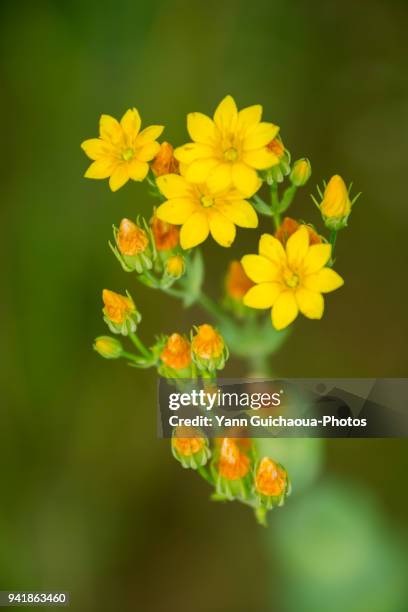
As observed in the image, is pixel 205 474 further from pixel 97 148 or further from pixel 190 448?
pixel 97 148

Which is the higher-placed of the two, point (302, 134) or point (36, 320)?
point (302, 134)

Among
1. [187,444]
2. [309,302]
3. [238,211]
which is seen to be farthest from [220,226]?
[187,444]

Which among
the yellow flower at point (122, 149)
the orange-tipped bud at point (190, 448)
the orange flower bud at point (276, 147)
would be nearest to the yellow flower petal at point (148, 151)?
the yellow flower at point (122, 149)

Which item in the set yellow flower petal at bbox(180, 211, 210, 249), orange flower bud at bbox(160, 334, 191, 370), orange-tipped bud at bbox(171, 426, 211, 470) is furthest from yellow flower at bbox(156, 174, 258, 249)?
orange-tipped bud at bbox(171, 426, 211, 470)

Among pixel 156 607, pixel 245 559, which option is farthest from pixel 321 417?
pixel 156 607

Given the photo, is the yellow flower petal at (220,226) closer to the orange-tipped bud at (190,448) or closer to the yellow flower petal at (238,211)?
the yellow flower petal at (238,211)

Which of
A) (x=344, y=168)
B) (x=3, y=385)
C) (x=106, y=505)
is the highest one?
(x=344, y=168)

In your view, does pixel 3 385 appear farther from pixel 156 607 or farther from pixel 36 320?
pixel 156 607
